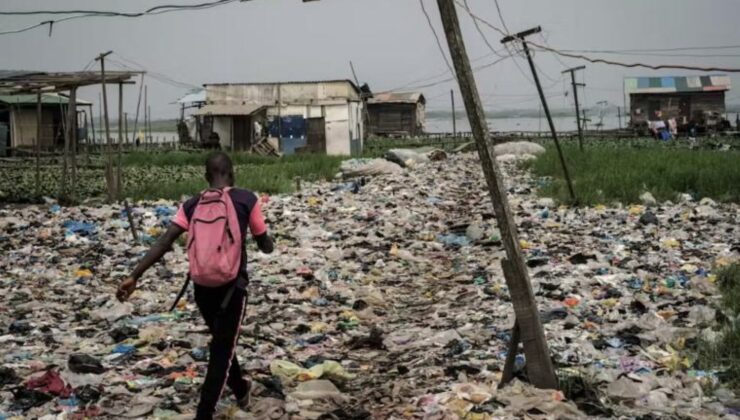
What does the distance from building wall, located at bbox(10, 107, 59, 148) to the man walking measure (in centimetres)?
2705

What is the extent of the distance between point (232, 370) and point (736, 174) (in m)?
11.3

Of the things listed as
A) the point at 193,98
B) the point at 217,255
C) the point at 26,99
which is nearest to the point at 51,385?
the point at 217,255

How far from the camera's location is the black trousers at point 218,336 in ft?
10.3

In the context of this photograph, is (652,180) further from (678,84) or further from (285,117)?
(678,84)

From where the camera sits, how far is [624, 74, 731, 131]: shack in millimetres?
37812

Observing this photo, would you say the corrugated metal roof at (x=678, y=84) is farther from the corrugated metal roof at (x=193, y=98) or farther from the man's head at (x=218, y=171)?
the man's head at (x=218, y=171)

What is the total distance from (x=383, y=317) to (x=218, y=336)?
8.94 feet

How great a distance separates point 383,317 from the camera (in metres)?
5.75

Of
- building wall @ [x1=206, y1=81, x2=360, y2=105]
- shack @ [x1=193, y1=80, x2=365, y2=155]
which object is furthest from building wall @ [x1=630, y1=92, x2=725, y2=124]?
shack @ [x1=193, y1=80, x2=365, y2=155]

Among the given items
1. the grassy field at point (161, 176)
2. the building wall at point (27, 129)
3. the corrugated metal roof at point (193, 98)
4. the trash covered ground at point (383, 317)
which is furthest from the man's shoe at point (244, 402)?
the corrugated metal roof at point (193, 98)

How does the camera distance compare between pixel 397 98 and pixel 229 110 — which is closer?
pixel 229 110

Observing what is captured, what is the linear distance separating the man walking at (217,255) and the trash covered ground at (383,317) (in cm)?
50

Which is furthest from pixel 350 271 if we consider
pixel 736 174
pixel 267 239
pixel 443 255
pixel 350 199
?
pixel 736 174

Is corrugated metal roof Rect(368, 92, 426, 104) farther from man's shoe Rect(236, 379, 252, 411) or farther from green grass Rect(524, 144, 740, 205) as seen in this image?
man's shoe Rect(236, 379, 252, 411)
